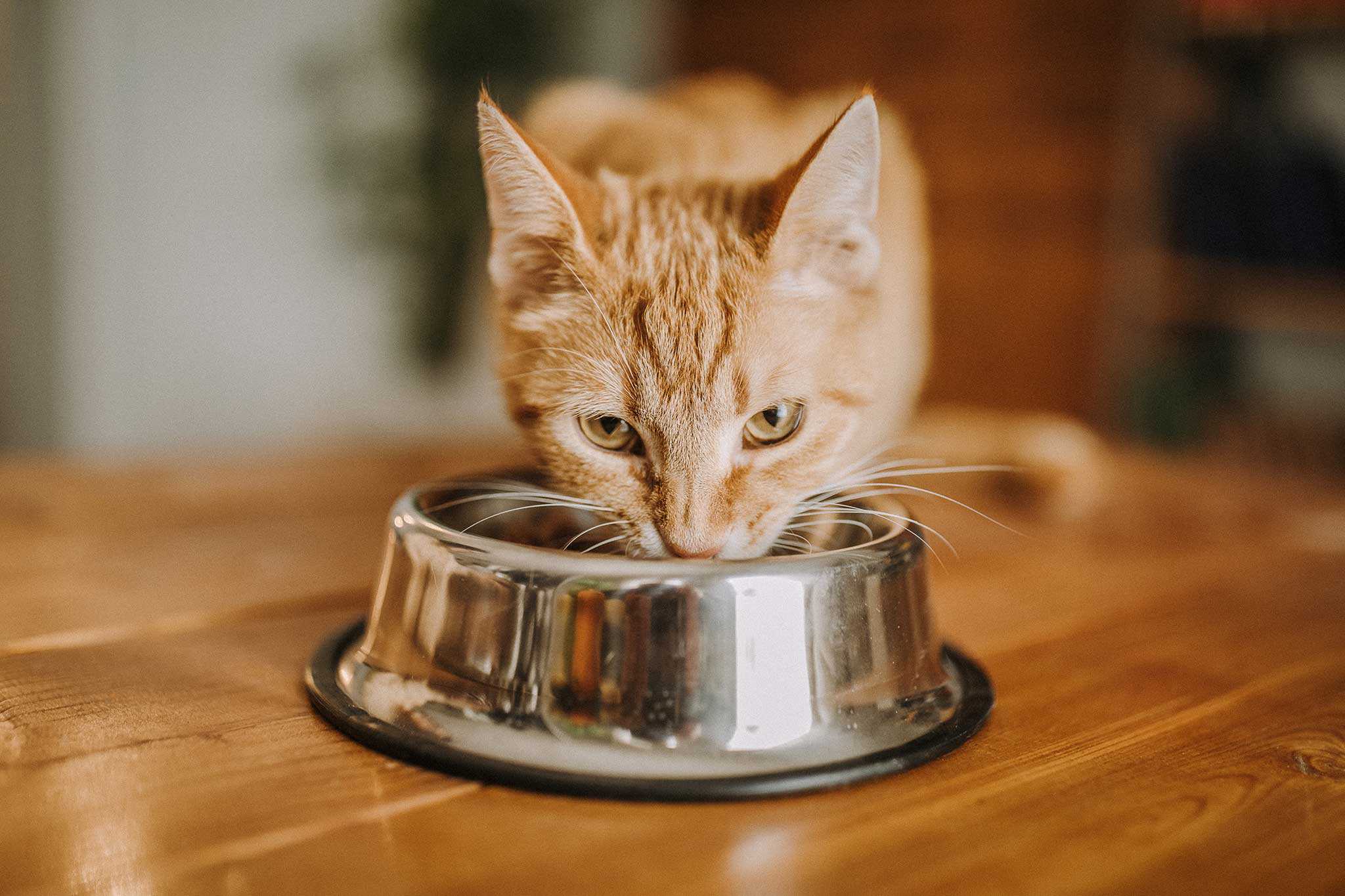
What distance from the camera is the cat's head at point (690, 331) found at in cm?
96

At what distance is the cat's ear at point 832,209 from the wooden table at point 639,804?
412 mm

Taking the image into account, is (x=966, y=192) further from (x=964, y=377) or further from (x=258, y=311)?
(x=258, y=311)

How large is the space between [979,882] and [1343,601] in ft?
3.06

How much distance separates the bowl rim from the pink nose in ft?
0.53

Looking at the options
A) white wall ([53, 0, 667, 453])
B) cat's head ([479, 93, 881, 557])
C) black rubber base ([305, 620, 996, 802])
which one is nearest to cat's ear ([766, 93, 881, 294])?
cat's head ([479, 93, 881, 557])

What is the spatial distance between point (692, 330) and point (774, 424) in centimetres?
13

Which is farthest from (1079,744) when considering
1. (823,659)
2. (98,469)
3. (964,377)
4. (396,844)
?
(964,377)

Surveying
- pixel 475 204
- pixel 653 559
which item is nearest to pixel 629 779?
pixel 653 559

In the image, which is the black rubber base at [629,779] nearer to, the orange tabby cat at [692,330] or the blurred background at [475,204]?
the orange tabby cat at [692,330]

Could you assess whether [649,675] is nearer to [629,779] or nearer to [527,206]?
[629,779]

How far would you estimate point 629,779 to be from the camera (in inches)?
26.0

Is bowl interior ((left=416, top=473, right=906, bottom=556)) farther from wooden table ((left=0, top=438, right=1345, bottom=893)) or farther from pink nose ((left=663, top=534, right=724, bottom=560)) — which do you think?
wooden table ((left=0, top=438, right=1345, bottom=893))

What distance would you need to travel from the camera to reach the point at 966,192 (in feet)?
13.1

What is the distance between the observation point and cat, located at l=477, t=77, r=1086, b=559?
96 centimetres
